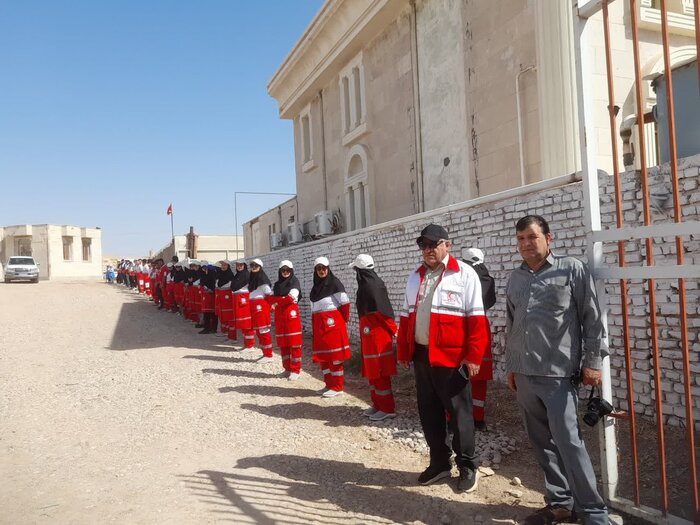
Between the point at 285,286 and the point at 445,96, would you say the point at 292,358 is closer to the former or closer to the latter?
the point at 285,286

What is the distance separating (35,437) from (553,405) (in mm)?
5113

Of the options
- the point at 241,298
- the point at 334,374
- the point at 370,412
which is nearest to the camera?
the point at 370,412

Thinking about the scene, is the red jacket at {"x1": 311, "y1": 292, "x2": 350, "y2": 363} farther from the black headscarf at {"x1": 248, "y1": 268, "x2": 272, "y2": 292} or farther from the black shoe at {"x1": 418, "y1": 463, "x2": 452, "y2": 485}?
the black headscarf at {"x1": 248, "y1": 268, "x2": 272, "y2": 292}

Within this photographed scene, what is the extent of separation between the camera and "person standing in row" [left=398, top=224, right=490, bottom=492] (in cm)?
397

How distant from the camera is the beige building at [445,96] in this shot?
311 inches

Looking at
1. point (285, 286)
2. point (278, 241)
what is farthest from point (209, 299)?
point (278, 241)

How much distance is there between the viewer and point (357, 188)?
15203 mm

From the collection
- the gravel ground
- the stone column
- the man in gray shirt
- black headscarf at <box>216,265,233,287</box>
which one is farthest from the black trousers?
black headscarf at <box>216,265,233,287</box>

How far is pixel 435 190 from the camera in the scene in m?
11.5

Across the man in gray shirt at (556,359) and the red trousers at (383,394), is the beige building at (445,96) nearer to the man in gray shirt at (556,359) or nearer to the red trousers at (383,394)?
the man in gray shirt at (556,359)

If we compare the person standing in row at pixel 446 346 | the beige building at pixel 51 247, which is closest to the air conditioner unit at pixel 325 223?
the person standing in row at pixel 446 346

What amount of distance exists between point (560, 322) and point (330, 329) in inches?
163

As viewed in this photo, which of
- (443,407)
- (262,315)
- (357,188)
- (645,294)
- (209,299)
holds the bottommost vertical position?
(443,407)

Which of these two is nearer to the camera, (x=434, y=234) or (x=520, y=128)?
(x=434, y=234)
